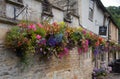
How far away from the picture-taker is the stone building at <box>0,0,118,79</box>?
6.75m

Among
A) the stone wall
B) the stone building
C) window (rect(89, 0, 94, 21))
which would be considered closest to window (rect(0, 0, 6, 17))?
the stone building

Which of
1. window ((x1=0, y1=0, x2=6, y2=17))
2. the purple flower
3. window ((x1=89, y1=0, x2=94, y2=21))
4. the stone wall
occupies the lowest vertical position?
the stone wall

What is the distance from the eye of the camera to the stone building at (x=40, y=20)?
22.1 feet

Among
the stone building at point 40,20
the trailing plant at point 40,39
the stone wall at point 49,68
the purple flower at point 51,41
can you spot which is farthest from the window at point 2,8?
the purple flower at point 51,41

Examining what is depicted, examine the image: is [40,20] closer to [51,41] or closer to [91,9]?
[51,41]

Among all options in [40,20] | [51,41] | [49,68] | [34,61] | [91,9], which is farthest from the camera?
[91,9]

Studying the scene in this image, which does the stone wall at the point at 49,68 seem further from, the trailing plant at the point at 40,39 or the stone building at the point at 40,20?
the trailing plant at the point at 40,39

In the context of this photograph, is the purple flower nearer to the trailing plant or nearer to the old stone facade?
the trailing plant

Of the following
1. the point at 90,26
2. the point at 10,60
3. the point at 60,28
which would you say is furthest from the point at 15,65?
the point at 90,26

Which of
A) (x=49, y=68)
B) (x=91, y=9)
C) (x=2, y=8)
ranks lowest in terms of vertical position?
(x=49, y=68)

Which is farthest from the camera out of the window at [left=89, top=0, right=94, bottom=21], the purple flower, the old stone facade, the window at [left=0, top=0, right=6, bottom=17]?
the window at [left=89, top=0, right=94, bottom=21]

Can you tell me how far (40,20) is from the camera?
29.5 feet

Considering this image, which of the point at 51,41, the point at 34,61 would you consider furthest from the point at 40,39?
the point at 34,61

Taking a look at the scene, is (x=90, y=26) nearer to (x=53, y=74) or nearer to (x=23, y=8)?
(x=53, y=74)
